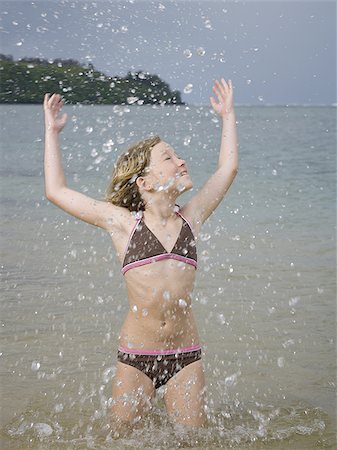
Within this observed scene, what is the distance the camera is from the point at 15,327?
19.1ft

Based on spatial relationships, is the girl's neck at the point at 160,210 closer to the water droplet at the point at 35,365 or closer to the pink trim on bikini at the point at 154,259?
the pink trim on bikini at the point at 154,259

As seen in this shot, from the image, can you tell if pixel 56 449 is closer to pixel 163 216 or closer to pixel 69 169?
pixel 163 216

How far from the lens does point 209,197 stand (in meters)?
4.06

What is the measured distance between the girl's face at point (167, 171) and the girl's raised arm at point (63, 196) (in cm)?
21

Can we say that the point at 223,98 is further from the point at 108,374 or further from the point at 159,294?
the point at 108,374

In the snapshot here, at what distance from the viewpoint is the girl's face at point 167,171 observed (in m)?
3.86

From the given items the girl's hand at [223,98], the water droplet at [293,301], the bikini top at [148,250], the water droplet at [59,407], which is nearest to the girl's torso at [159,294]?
the bikini top at [148,250]

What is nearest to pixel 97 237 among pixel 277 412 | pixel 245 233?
pixel 245 233

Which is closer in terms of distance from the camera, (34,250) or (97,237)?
(34,250)

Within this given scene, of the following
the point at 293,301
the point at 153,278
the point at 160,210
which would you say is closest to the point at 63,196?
the point at 160,210

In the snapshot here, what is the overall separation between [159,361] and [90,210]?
75 centimetres

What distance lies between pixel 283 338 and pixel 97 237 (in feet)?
12.0

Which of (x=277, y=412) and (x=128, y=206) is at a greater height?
(x=128, y=206)

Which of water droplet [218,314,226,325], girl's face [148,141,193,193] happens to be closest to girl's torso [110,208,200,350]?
girl's face [148,141,193,193]
